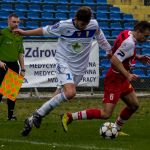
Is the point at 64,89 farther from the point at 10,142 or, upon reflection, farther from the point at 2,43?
the point at 2,43

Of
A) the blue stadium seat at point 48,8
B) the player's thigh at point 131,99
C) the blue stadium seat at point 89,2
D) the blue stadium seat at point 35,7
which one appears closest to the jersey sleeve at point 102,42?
the player's thigh at point 131,99

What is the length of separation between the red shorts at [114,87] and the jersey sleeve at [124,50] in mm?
426

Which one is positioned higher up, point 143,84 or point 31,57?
point 31,57

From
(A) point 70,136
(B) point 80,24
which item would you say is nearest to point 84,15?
(B) point 80,24

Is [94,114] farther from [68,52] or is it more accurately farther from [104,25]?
[104,25]

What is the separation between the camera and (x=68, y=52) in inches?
391

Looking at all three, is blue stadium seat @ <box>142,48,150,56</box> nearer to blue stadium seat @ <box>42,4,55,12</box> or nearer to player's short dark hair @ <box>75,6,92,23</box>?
blue stadium seat @ <box>42,4,55,12</box>

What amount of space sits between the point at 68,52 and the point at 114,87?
97cm

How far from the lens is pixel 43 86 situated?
18.5 m

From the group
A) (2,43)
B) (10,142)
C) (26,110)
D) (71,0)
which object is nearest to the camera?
(10,142)

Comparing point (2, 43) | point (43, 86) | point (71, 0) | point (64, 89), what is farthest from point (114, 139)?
point (71, 0)

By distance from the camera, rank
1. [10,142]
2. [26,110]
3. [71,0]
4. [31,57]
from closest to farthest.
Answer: [10,142]
[26,110]
[31,57]
[71,0]

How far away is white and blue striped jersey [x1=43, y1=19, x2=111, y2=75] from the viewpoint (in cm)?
982

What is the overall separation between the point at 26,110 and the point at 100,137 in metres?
5.51
